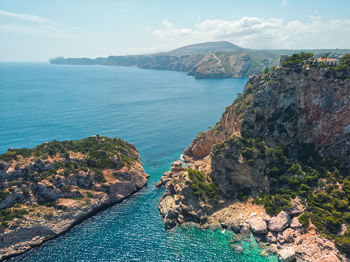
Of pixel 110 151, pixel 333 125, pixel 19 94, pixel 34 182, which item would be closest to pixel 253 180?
pixel 333 125

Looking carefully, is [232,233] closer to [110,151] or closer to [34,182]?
[110,151]

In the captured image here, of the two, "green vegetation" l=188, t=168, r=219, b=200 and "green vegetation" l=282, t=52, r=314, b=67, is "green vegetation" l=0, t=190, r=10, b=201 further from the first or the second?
"green vegetation" l=282, t=52, r=314, b=67

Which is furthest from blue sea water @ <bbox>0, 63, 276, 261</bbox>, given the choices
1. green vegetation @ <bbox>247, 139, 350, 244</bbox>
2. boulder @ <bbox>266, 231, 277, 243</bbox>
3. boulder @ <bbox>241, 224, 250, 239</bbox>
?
green vegetation @ <bbox>247, 139, 350, 244</bbox>

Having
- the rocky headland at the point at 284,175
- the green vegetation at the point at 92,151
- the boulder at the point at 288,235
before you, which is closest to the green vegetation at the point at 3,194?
the green vegetation at the point at 92,151

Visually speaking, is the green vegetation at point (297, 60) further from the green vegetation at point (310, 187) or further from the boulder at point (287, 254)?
the boulder at point (287, 254)

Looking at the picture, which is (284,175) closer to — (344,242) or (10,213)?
(344,242)
